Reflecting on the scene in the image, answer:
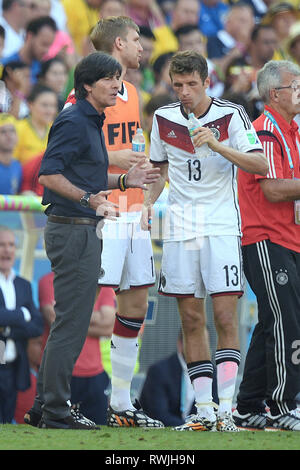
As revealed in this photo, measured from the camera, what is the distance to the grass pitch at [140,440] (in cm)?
516

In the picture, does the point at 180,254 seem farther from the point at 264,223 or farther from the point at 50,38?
the point at 50,38

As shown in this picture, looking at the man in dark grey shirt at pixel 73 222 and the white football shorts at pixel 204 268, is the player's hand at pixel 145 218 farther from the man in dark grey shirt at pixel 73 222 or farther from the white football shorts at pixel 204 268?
the man in dark grey shirt at pixel 73 222

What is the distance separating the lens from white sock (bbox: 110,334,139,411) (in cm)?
686

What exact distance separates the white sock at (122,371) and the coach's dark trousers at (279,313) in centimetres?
93

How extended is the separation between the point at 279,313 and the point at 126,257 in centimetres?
Answer: 111

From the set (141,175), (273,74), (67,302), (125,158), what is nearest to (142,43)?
(273,74)

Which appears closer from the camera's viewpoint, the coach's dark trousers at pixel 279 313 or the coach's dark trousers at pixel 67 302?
the coach's dark trousers at pixel 67 302

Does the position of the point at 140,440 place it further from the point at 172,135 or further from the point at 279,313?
the point at 172,135

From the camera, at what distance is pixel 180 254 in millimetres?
6508

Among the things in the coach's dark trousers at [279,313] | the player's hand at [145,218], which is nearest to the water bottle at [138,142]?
the player's hand at [145,218]

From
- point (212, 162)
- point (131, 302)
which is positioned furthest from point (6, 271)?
point (212, 162)

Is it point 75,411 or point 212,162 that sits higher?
point 212,162

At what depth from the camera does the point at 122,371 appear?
687 centimetres
